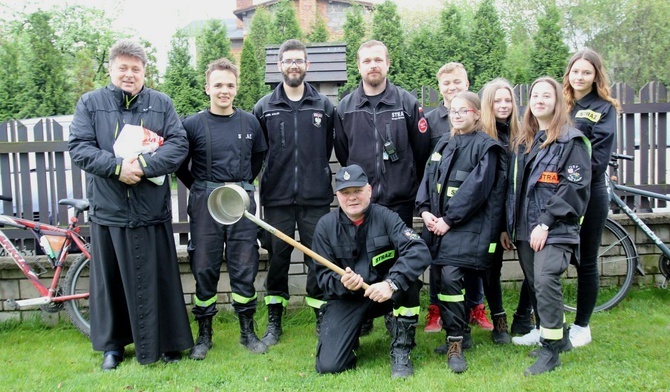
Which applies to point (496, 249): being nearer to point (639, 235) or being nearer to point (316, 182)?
point (316, 182)

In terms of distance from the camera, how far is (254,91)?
16234mm

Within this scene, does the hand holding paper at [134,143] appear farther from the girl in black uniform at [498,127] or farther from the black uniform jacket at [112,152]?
the girl in black uniform at [498,127]

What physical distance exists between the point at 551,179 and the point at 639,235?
273 cm

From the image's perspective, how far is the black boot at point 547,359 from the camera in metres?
3.99

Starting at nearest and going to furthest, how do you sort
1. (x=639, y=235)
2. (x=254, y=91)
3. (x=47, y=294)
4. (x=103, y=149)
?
1. (x=103, y=149)
2. (x=47, y=294)
3. (x=639, y=235)
4. (x=254, y=91)

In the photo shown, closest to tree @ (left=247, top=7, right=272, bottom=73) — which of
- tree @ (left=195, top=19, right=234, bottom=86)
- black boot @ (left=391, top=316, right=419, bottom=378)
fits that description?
tree @ (left=195, top=19, right=234, bottom=86)

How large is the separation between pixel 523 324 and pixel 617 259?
5.81ft

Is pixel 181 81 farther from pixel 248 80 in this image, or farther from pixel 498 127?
pixel 498 127

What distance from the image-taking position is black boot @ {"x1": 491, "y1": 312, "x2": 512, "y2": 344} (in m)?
4.72

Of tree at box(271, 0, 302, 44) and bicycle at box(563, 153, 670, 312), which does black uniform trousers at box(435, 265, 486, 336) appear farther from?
tree at box(271, 0, 302, 44)

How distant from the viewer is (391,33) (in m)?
16.1

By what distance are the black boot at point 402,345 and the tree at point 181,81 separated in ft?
41.5

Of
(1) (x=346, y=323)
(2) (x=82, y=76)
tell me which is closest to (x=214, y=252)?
(1) (x=346, y=323)

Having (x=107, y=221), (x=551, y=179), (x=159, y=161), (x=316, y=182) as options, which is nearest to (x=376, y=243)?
(x=316, y=182)
